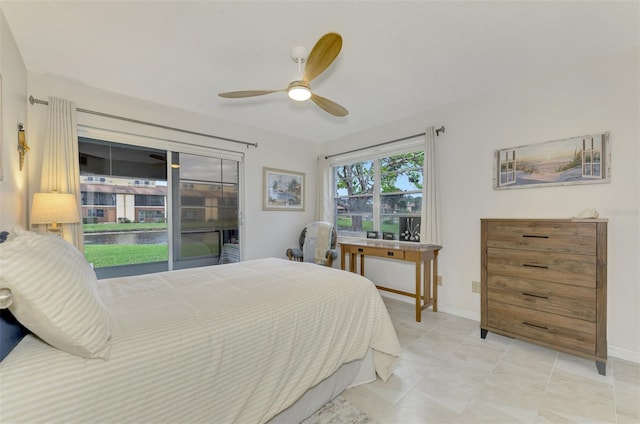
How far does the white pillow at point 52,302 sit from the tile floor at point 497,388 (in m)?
1.46

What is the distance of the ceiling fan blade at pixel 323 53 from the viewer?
5.14ft

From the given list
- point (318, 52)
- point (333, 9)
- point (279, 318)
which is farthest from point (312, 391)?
point (333, 9)

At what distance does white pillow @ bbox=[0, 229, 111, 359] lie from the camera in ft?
2.66

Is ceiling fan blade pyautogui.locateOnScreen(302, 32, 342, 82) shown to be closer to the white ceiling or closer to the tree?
the white ceiling

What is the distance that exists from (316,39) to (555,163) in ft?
7.94

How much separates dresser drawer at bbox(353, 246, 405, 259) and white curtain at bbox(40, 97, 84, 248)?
9.95 feet

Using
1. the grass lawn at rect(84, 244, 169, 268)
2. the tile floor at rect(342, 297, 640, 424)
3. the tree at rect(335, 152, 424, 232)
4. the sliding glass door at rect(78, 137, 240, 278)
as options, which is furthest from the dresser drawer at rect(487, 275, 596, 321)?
the grass lawn at rect(84, 244, 169, 268)

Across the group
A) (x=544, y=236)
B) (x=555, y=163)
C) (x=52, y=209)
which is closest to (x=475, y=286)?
(x=544, y=236)

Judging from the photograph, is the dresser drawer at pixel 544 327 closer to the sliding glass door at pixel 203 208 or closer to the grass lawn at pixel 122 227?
the sliding glass door at pixel 203 208

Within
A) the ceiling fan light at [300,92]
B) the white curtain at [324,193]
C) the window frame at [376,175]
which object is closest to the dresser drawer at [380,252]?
the window frame at [376,175]

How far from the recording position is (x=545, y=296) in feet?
7.10

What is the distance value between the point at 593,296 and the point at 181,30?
3594mm

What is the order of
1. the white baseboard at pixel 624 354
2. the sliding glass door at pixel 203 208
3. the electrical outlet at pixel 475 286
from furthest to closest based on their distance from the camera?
1. the sliding glass door at pixel 203 208
2. the electrical outlet at pixel 475 286
3. the white baseboard at pixel 624 354

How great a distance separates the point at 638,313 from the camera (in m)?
2.10
